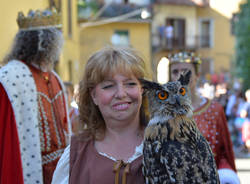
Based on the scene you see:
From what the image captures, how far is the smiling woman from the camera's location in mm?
1964

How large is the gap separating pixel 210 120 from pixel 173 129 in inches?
54.6

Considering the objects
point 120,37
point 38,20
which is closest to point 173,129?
point 38,20

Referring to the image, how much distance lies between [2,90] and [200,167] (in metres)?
1.86

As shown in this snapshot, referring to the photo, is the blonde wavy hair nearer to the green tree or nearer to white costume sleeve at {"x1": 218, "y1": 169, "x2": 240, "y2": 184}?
white costume sleeve at {"x1": 218, "y1": 169, "x2": 240, "y2": 184}

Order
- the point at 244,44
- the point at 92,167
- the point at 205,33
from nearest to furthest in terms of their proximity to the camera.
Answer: the point at 92,167, the point at 244,44, the point at 205,33

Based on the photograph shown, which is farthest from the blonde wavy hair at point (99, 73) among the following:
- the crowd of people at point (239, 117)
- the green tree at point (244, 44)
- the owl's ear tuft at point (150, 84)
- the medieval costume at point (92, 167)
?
the green tree at point (244, 44)

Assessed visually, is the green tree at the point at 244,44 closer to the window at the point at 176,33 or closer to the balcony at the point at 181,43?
the balcony at the point at 181,43

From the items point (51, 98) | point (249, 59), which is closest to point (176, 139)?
point (51, 98)

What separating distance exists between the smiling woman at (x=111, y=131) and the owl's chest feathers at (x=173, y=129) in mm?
258

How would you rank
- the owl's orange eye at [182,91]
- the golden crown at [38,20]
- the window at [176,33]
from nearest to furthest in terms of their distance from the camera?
the owl's orange eye at [182,91], the golden crown at [38,20], the window at [176,33]

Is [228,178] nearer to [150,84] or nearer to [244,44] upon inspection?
[150,84]

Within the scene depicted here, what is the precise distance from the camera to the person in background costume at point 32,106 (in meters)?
2.75

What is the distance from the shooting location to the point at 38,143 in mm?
2873

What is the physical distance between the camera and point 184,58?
324 centimetres
